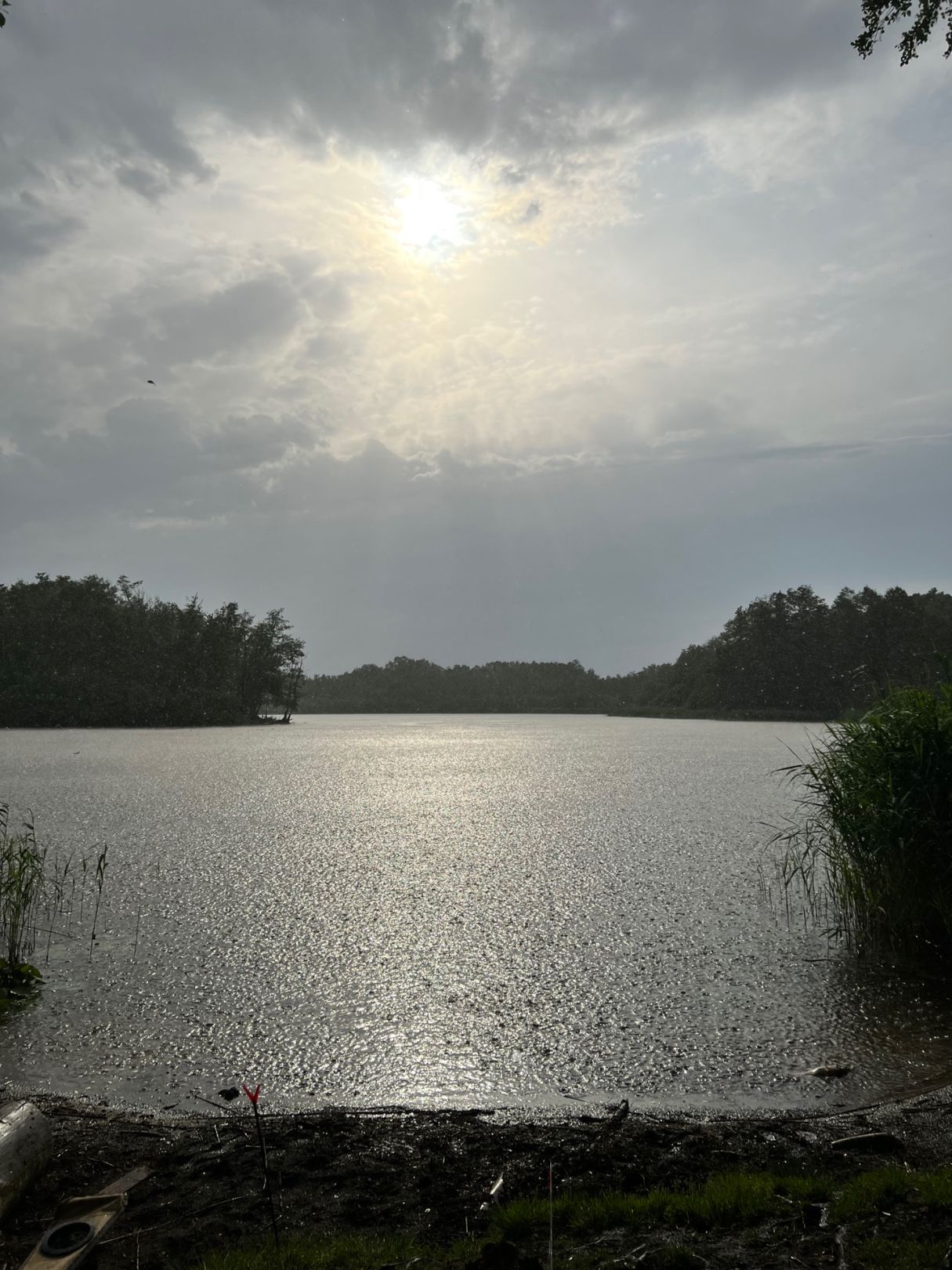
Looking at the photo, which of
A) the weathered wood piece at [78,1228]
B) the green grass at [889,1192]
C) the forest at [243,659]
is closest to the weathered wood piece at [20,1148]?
the weathered wood piece at [78,1228]

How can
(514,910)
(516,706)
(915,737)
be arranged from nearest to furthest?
(915,737), (514,910), (516,706)

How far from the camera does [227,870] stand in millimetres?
9281

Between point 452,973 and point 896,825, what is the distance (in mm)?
3005

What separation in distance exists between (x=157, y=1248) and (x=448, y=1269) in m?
0.85

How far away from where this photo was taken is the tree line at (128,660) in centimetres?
5275

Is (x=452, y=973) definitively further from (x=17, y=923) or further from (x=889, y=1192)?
(x=889, y=1192)

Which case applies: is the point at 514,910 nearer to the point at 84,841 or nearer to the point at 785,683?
the point at 84,841

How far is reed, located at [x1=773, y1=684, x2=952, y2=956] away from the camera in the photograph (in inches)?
236

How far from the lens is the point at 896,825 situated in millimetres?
6039

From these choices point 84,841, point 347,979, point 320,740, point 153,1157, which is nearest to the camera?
point 153,1157

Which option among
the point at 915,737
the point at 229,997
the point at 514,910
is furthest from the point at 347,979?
the point at 915,737

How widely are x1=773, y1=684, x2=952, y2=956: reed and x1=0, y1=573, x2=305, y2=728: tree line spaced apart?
50.7 metres

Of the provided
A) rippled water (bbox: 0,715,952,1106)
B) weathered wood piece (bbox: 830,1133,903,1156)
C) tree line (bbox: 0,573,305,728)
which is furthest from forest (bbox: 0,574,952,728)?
Result: weathered wood piece (bbox: 830,1133,903,1156)

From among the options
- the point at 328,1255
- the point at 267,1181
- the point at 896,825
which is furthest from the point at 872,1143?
the point at 896,825
